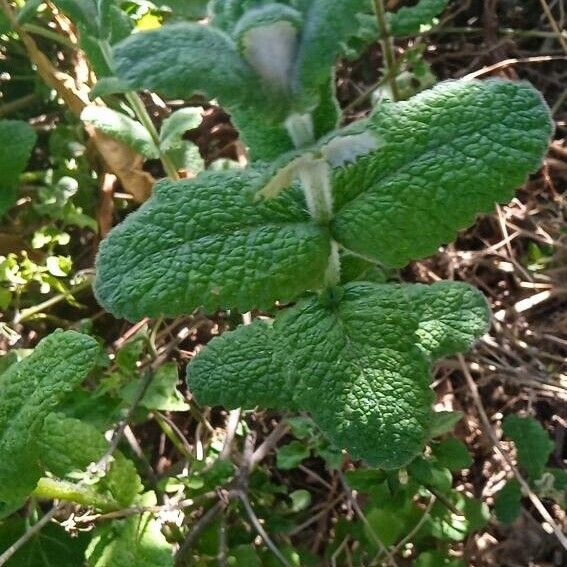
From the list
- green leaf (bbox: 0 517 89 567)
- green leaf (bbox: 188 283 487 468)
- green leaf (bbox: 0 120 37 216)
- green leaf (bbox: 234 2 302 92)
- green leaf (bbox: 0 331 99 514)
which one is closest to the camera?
green leaf (bbox: 234 2 302 92)

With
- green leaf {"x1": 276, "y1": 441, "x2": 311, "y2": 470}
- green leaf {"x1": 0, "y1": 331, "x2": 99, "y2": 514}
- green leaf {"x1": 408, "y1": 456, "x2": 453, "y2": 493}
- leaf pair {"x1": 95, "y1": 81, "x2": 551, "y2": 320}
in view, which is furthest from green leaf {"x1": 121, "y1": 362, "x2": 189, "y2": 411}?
leaf pair {"x1": 95, "y1": 81, "x2": 551, "y2": 320}

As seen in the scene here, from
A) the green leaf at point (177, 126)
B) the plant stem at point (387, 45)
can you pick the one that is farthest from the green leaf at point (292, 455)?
the plant stem at point (387, 45)

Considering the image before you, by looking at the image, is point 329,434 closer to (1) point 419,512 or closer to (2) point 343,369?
(2) point 343,369

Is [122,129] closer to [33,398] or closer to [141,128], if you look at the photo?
[141,128]

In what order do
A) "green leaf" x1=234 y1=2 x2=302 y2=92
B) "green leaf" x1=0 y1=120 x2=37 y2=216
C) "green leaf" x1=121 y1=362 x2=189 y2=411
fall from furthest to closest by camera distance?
1. "green leaf" x1=0 y1=120 x2=37 y2=216
2. "green leaf" x1=121 y1=362 x2=189 y2=411
3. "green leaf" x1=234 y1=2 x2=302 y2=92

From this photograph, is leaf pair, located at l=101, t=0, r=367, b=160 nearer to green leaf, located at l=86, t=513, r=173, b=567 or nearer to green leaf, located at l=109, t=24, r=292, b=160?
green leaf, located at l=109, t=24, r=292, b=160

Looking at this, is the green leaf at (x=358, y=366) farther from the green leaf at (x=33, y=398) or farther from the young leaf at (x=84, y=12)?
the young leaf at (x=84, y=12)

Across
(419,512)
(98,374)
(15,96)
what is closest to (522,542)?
(419,512)

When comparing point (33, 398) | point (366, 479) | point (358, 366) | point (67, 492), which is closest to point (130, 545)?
point (67, 492)
